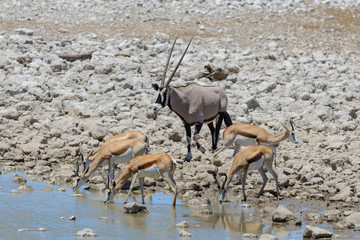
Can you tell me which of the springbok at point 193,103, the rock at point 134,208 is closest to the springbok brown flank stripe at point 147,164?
the rock at point 134,208

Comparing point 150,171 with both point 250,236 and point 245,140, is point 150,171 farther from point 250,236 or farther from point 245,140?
point 245,140

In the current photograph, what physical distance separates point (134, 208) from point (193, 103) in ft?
15.5

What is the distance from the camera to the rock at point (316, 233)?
8.27 meters

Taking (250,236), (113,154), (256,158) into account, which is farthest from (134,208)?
(256,158)

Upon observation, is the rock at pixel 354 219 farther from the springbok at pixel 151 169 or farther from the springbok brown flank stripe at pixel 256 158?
the springbok at pixel 151 169

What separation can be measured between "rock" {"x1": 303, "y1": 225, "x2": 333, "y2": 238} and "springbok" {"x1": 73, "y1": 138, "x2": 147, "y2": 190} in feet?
12.4

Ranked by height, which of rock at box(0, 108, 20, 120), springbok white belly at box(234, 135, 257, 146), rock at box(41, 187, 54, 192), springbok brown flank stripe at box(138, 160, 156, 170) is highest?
rock at box(0, 108, 20, 120)

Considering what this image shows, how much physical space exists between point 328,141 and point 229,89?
14.8ft

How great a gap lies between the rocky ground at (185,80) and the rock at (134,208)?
3.91ft

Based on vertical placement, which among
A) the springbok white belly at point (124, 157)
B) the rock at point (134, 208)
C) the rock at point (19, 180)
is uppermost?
the springbok white belly at point (124, 157)

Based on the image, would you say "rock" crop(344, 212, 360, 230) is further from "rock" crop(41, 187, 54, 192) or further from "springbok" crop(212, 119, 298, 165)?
"rock" crop(41, 187, 54, 192)

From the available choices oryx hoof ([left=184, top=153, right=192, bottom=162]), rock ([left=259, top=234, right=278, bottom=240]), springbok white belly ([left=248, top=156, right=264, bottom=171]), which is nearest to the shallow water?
rock ([left=259, top=234, right=278, bottom=240])

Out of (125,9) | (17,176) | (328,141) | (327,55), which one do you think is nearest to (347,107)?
(328,141)

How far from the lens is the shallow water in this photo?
27.8 ft
